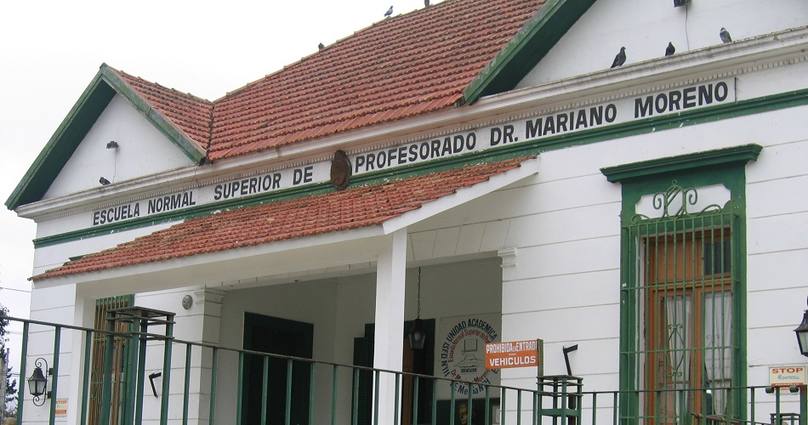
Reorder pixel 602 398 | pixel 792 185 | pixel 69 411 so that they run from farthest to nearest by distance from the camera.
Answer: pixel 69 411
pixel 602 398
pixel 792 185

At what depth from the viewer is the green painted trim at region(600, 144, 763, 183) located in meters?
10.0

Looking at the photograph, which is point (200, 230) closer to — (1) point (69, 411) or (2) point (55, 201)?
(1) point (69, 411)

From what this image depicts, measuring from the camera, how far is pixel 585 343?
1080 centimetres

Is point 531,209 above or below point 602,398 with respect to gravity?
above

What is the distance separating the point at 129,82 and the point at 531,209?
256 inches

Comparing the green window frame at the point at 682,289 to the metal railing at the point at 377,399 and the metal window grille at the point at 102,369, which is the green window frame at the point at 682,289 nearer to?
the metal railing at the point at 377,399

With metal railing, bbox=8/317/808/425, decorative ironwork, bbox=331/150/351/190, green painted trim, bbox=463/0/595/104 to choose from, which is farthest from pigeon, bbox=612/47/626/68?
decorative ironwork, bbox=331/150/351/190

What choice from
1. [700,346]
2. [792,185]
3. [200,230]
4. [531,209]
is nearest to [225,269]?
[200,230]

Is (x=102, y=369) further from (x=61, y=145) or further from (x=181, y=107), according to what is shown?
(x=181, y=107)

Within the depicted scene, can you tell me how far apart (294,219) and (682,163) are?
3.74m

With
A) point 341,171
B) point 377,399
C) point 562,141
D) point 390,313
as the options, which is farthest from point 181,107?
point 377,399

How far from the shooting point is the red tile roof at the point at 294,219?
35.8 ft

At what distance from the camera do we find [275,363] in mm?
15250

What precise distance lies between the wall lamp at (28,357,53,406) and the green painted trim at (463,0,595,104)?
7193 mm
